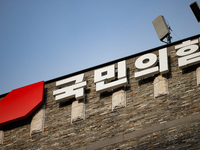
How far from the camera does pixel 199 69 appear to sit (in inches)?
721

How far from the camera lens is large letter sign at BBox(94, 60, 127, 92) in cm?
1965

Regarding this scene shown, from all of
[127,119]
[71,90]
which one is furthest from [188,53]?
[71,90]

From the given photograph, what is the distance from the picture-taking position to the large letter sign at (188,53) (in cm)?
1857

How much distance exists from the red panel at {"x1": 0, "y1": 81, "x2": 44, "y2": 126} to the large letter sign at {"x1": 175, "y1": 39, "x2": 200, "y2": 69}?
7.26 m

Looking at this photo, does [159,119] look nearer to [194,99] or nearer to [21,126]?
[194,99]

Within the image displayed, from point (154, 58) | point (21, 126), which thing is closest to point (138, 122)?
point (154, 58)

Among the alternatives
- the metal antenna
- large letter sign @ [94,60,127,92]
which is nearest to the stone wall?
large letter sign @ [94,60,127,92]

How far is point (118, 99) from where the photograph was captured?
63.4 feet

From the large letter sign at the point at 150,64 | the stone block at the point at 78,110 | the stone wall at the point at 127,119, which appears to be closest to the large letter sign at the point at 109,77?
the stone wall at the point at 127,119

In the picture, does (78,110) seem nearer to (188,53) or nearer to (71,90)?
(71,90)

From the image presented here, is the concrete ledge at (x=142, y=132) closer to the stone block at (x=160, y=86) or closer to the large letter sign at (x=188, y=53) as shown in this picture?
the stone block at (x=160, y=86)

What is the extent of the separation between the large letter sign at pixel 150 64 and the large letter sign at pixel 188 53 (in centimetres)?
65

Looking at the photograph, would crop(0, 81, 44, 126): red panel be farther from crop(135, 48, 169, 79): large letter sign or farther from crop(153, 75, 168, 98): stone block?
crop(153, 75, 168, 98): stone block

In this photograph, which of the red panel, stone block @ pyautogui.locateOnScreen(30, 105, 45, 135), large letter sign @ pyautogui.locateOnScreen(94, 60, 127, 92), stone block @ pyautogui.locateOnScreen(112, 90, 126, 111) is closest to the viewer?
stone block @ pyautogui.locateOnScreen(112, 90, 126, 111)
